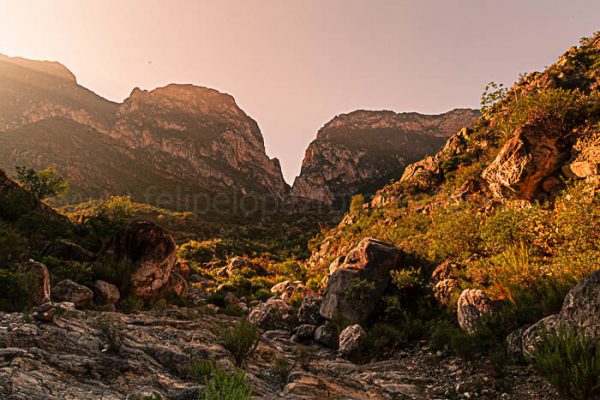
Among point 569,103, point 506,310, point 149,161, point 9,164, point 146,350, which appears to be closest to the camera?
point 146,350

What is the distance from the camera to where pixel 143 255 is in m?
13.0

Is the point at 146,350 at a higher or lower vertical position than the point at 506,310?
lower

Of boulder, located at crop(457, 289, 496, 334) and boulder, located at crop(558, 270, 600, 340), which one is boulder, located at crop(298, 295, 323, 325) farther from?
boulder, located at crop(558, 270, 600, 340)

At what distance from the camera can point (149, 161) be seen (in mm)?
111625

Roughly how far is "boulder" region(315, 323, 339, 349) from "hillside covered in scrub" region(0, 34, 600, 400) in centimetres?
5

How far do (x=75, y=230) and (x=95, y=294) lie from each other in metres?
9.38

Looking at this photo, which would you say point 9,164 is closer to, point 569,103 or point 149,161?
point 149,161

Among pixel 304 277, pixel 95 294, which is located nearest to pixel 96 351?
pixel 95 294

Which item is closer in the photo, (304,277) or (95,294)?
(95,294)

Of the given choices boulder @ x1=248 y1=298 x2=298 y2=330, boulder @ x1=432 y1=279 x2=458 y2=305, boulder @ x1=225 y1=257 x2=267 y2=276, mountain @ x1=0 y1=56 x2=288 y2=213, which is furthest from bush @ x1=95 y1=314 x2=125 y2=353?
mountain @ x1=0 y1=56 x2=288 y2=213

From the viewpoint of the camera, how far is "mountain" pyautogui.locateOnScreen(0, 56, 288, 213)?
81188 millimetres

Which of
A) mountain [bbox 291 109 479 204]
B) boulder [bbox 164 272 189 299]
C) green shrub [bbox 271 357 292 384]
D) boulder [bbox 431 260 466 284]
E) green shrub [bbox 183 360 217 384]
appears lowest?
boulder [bbox 164 272 189 299]

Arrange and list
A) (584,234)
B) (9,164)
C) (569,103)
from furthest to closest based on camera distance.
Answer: (9,164), (569,103), (584,234)

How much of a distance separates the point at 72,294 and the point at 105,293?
1.30 metres
